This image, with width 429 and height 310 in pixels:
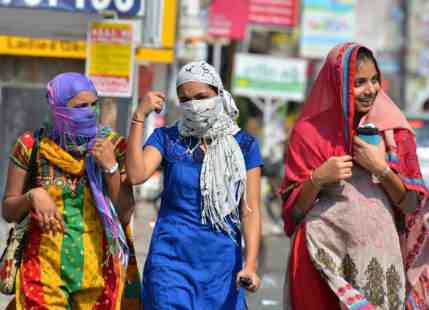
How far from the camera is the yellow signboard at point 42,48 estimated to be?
10969 millimetres

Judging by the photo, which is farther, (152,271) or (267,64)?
(267,64)

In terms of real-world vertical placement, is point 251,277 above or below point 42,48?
below

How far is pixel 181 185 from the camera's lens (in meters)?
4.75

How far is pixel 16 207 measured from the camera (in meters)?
4.96

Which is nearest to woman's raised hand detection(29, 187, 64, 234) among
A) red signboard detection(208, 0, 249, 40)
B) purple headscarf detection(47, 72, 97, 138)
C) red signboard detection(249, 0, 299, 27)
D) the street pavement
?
purple headscarf detection(47, 72, 97, 138)

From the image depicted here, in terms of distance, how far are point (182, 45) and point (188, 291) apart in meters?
19.6

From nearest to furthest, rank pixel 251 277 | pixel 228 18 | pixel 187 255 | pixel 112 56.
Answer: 1. pixel 251 277
2. pixel 187 255
3. pixel 112 56
4. pixel 228 18

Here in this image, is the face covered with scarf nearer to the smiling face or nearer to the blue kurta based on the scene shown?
the blue kurta

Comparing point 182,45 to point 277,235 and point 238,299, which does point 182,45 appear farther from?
point 238,299

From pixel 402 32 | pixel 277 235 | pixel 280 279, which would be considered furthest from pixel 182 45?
pixel 402 32

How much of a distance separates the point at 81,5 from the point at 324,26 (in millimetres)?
18257

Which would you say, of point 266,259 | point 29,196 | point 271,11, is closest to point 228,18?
point 271,11

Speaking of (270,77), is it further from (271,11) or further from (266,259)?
(266,259)

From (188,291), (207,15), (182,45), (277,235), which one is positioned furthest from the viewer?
(207,15)
